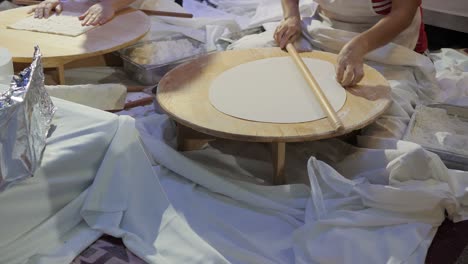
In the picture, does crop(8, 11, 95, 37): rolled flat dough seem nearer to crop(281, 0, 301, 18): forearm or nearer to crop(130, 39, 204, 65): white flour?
crop(130, 39, 204, 65): white flour

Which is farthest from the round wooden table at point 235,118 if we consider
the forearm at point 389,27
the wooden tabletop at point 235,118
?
the forearm at point 389,27

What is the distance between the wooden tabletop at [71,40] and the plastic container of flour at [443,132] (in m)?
1.17

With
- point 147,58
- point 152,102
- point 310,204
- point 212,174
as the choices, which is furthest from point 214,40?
point 310,204

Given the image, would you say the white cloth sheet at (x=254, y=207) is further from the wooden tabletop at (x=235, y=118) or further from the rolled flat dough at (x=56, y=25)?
the rolled flat dough at (x=56, y=25)

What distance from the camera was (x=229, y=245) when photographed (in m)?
1.39

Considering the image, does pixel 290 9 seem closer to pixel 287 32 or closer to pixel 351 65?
pixel 287 32

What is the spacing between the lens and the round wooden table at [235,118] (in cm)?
148

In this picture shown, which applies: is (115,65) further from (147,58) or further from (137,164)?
(137,164)

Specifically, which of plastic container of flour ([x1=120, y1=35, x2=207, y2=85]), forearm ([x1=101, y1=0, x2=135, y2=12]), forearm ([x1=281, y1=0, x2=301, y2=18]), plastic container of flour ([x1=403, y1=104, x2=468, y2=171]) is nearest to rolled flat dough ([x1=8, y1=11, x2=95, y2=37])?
forearm ([x1=101, y1=0, x2=135, y2=12])

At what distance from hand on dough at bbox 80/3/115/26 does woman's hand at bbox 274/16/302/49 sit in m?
0.75

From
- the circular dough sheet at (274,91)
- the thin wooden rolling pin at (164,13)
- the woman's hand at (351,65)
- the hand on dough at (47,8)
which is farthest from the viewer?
the thin wooden rolling pin at (164,13)

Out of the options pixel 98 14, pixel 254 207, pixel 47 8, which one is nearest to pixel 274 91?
pixel 254 207

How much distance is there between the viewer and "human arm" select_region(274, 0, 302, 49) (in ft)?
6.91

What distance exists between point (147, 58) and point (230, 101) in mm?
828
